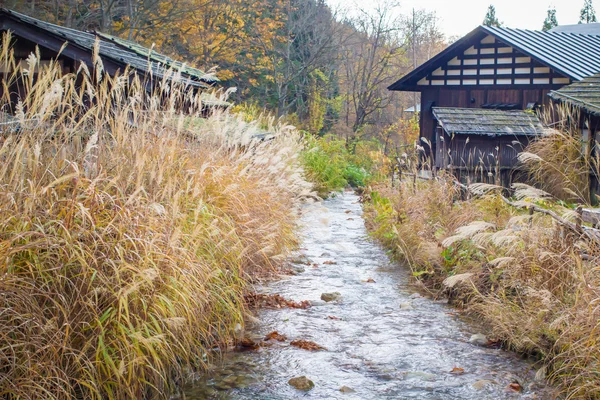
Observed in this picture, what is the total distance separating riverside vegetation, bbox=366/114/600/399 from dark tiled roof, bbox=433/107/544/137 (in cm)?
311

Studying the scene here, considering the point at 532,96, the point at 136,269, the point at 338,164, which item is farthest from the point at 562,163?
the point at 338,164

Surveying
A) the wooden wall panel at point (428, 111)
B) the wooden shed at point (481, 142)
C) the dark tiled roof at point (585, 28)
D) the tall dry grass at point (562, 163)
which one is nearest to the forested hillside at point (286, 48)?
the wooden wall panel at point (428, 111)

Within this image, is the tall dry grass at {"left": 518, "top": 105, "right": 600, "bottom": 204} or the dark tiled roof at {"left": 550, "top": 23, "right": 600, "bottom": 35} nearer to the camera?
the tall dry grass at {"left": 518, "top": 105, "right": 600, "bottom": 204}

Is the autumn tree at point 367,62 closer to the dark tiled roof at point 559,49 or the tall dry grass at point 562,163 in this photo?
the dark tiled roof at point 559,49

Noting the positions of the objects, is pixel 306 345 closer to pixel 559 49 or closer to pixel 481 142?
pixel 481 142

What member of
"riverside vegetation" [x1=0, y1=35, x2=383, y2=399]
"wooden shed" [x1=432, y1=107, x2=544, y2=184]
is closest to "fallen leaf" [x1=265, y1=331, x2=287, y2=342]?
"riverside vegetation" [x1=0, y1=35, x2=383, y2=399]

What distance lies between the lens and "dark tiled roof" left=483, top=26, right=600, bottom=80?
16.4 m

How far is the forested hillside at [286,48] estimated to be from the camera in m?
24.4

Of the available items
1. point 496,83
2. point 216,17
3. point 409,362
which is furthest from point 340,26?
point 409,362

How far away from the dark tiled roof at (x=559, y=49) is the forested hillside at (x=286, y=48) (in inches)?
273

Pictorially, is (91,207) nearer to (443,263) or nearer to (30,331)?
(30,331)

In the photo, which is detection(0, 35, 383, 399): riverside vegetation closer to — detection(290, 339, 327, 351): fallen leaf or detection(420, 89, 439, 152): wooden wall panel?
detection(290, 339, 327, 351): fallen leaf

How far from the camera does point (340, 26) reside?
28.3m

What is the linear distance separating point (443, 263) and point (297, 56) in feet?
74.8
